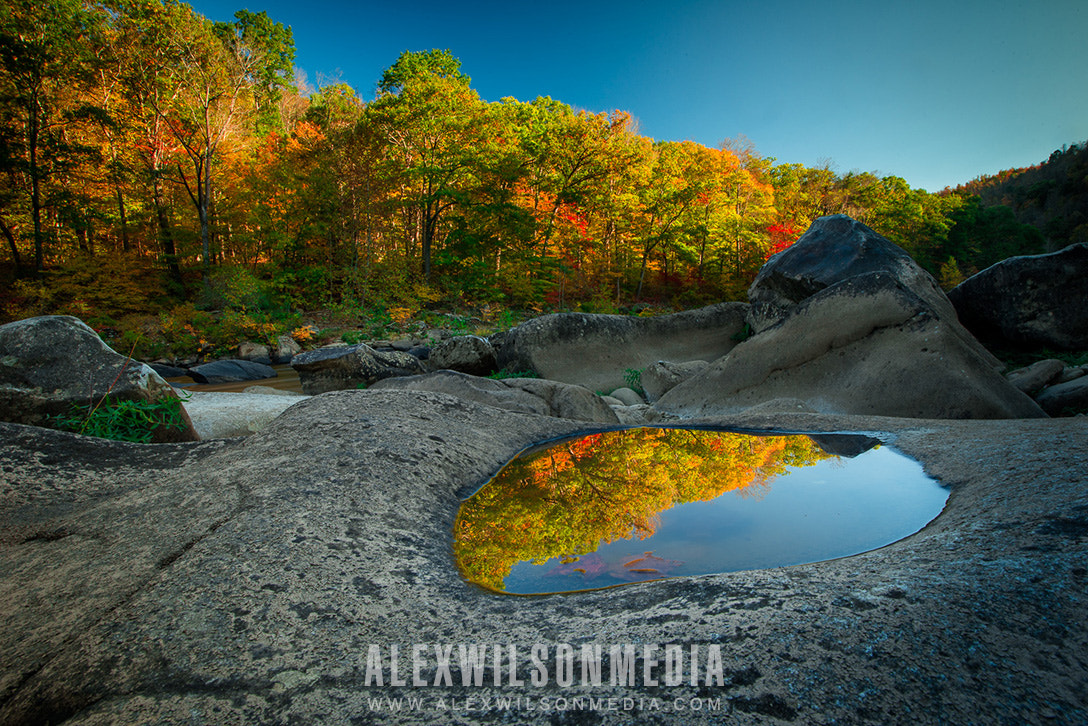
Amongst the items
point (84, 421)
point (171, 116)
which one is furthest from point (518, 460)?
point (171, 116)

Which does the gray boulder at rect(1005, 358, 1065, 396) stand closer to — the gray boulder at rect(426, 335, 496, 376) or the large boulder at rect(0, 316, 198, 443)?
the gray boulder at rect(426, 335, 496, 376)

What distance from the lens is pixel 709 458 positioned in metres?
2.94

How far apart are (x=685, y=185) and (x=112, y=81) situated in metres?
20.1

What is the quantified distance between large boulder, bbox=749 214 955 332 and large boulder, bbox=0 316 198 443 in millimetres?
→ 6348

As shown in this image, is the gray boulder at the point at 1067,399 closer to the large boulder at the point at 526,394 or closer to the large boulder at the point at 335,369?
the large boulder at the point at 526,394

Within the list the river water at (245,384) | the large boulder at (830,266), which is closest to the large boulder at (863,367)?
the large boulder at (830,266)

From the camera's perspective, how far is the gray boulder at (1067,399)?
15.3 feet

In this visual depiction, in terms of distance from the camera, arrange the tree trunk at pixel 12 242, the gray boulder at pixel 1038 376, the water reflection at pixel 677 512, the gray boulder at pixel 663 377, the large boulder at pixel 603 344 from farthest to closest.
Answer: the tree trunk at pixel 12 242 → the large boulder at pixel 603 344 → the gray boulder at pixel 663 377 → the gray boulder at pixel 1038 376 → the water reflection at pixel 677 512

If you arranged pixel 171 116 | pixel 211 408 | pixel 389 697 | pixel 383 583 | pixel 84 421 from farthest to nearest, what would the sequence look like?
pixel 171 116, pixel 211 408, pixel 84 421, pixel 383 583, pixel 389 697

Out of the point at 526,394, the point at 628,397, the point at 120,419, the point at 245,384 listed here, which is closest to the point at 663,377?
the point at 628,397

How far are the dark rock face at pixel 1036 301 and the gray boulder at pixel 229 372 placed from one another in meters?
12.7

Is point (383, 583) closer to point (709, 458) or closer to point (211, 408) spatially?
point (709, 458)

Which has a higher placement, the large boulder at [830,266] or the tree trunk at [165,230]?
the tree trunk at [165,230]

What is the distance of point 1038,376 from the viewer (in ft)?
17.6
